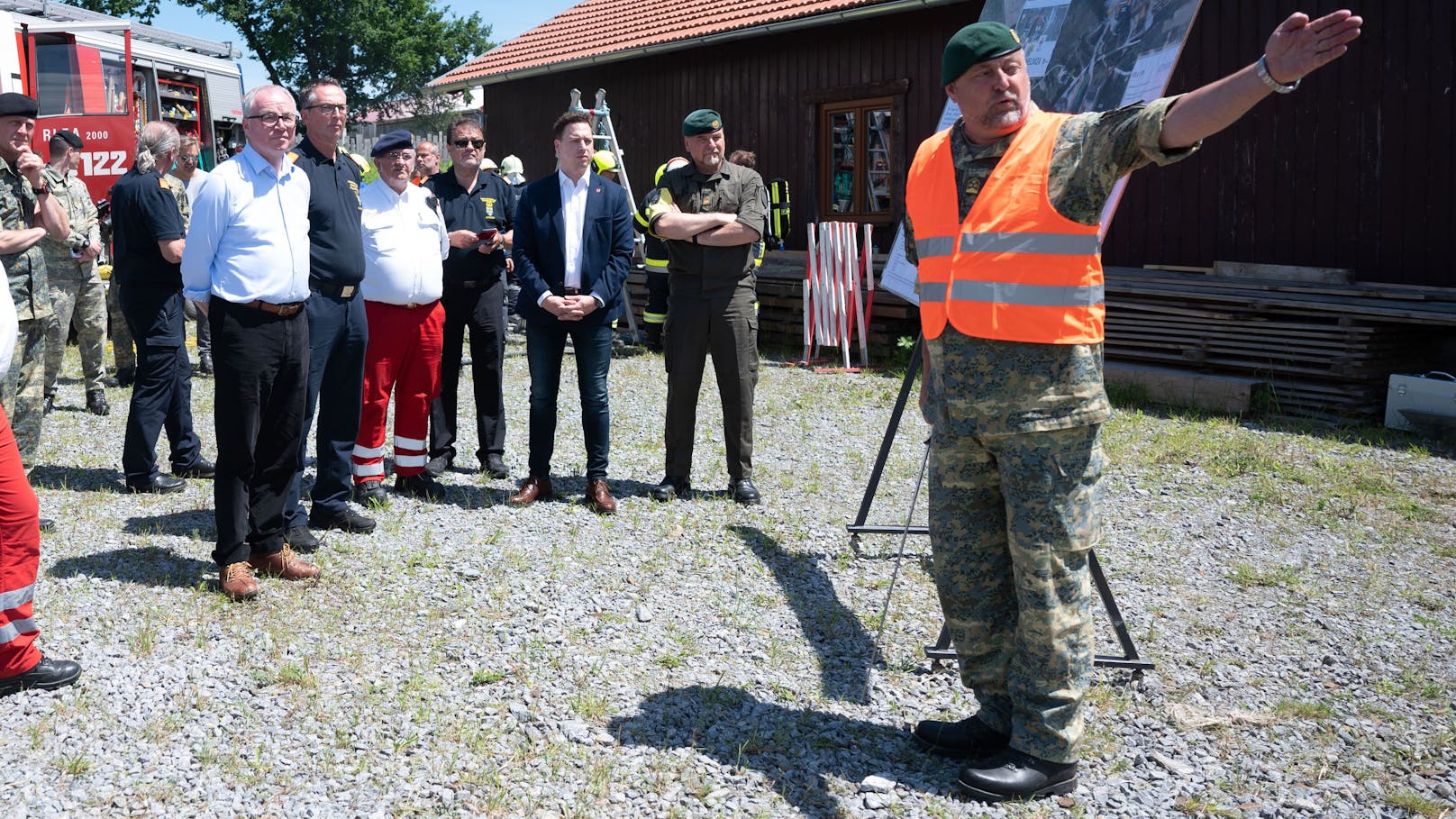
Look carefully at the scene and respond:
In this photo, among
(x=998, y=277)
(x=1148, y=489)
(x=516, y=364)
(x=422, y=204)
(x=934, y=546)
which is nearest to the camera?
(x=998, y=277)

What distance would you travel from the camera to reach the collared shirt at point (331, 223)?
495 cm

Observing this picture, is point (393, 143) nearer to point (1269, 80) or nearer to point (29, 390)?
point (29, 390)

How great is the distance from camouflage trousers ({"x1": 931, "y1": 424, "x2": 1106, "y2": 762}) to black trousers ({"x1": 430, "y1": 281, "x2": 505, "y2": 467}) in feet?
13.4

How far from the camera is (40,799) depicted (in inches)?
119

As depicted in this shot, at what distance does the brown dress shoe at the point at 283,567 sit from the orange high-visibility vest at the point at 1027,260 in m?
3.06

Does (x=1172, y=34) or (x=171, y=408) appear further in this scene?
(x=171, y=408)

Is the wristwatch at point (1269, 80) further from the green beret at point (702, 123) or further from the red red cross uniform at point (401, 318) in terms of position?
the red red cross uniform at point (401, 318)

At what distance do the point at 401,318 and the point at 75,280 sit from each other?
3.65 metres

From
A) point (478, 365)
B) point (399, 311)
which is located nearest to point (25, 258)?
point (399, 311)

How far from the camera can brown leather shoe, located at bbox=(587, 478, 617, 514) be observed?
235 inches

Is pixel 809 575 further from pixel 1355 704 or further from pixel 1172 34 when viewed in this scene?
pixel 1172 34

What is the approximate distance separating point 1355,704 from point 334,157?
4577 millimetres

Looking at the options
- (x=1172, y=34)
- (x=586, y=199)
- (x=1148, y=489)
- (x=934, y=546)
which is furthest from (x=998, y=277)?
(x=1148, y=489)

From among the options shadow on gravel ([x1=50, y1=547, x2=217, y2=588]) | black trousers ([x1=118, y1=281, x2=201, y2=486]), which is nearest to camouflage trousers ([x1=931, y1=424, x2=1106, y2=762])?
shadow on gravel ([x1=50, y1=547, x2=217, y2=588])
